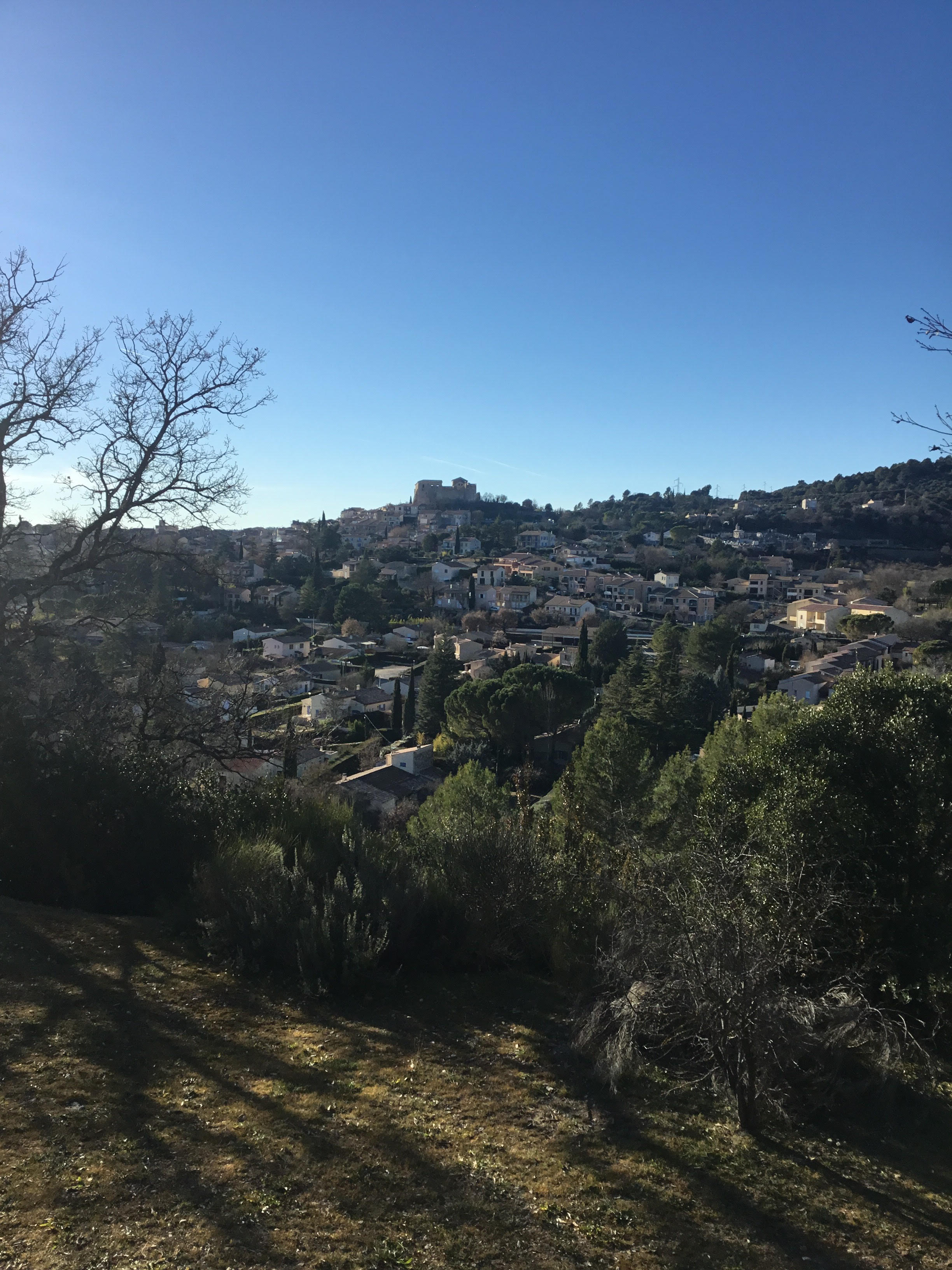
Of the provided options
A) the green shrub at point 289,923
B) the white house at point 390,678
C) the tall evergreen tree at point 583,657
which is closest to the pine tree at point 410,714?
the white house at point 390,678

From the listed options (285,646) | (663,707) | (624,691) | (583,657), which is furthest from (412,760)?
(285,646)

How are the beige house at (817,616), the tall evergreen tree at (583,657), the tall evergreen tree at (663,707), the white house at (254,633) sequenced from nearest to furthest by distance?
1. the tall evergreen tree at (663,707)
2. the tall evergreen tree at (583,657)
3. the white house at (254,633)
4. the beige house at (817,616)

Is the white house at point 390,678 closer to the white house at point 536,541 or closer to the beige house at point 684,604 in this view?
the beige house at point 684,604

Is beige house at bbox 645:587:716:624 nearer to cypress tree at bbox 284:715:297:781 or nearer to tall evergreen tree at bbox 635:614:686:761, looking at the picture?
tall evergreen tree at bbox 635:614:686:761

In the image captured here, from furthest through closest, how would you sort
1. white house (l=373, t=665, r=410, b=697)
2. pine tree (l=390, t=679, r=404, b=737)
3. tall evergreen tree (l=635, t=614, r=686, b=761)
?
white house (l=373, t=665, r=410, b=697)
pine tree (l=390, t=679, r=404, b=737)
tall evergreen tree (l=635, t=614, r=686, b=761)

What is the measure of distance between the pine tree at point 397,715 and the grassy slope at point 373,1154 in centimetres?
2547

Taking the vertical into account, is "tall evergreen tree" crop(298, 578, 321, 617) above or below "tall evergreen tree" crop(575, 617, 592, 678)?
above

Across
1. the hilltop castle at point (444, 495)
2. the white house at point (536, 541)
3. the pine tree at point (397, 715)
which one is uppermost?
the hilltop castle at point (444, 495)

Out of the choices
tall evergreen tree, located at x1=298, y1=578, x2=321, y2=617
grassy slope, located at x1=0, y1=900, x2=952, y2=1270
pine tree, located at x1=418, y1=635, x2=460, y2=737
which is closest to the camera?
grassy slope, located at x1=0, y1=900, x2=952, y2=1270

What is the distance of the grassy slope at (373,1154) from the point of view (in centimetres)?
291

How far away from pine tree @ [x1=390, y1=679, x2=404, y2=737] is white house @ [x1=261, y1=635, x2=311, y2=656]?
9.55 meters

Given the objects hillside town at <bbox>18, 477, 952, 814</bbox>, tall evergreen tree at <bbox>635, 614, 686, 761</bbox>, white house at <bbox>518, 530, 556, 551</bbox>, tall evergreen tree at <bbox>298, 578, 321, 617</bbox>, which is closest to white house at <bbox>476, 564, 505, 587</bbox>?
hillside town at <bbox>18, 477, 952, 814</bbox>

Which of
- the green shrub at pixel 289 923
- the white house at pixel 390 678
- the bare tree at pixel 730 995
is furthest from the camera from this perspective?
the white house at pixel 390 678

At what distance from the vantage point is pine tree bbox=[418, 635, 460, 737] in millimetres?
29812
